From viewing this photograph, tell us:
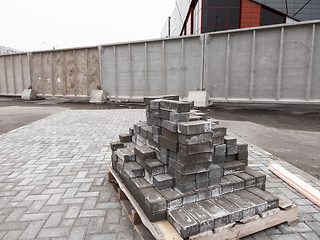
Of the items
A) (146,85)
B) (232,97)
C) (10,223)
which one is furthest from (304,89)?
(10,223)

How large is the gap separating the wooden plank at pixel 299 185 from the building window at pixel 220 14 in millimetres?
28551

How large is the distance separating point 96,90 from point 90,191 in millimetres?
12990

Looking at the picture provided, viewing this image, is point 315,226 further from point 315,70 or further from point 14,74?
point 14,74

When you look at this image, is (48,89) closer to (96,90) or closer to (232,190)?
(96,90)

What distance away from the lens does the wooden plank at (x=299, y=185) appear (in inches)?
131

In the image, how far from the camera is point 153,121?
318 cm

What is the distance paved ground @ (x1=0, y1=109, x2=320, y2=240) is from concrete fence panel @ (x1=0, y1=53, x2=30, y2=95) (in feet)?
45.2

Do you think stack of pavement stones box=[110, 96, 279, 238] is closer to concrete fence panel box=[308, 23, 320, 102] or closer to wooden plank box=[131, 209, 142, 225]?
wooden plank box=[131, 209, 142, 225]

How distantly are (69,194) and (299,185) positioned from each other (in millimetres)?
3828

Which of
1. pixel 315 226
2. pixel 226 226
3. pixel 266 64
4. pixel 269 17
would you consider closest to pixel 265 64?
pixel 266 64

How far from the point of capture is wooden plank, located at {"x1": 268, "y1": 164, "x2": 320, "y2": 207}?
332cm

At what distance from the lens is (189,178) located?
8.48 ft

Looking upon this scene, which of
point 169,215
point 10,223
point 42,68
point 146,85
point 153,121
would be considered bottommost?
point 10,223

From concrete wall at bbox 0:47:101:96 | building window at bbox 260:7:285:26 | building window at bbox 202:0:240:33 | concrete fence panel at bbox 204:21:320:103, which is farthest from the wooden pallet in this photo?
building window at bbox 260:7:285:26
